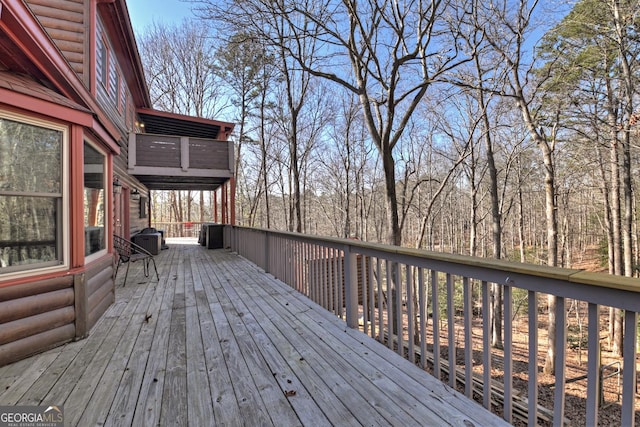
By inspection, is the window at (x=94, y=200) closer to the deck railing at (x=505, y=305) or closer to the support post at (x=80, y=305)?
the support post at (x=80, y=305)

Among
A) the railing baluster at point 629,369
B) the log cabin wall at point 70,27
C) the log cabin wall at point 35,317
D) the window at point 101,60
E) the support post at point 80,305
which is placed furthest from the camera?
the window at point 101,60

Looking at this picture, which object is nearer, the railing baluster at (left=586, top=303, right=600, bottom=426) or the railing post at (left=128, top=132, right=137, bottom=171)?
the railing baluster at (left=586, top=303, right=600, bottom=426)

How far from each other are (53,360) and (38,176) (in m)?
1.53

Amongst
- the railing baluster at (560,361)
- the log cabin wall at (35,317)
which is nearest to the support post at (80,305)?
the log cabin wall at (35,317)

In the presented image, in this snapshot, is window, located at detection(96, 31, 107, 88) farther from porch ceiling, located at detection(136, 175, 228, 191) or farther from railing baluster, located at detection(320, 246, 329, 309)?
railing baluster, located at detection(320, 246, 329, 309)

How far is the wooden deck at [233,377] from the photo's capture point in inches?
62.4

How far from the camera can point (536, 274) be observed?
1359 millimetres

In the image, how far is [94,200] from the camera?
10.4ft

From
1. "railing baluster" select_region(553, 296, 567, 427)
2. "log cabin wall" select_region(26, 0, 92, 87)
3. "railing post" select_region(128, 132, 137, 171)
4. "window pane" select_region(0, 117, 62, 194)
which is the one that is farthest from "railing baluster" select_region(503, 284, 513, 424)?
"railing post" select_region(128, 132, 137, 171)

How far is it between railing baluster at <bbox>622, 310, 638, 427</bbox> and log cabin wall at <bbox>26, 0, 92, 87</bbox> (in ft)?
18.2

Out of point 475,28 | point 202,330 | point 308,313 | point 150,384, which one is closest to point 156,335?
point 202,330

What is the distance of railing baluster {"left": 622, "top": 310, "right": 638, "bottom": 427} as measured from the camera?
1096 millimetres

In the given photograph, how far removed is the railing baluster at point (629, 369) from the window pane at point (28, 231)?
3.77 metres

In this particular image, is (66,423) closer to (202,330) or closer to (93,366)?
(93,366)
